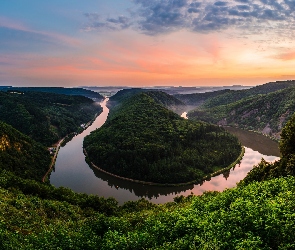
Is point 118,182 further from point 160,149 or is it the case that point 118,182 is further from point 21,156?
point 21,156

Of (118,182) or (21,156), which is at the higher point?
(21,156)

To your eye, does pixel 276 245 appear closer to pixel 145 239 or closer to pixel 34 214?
pixel 145 239

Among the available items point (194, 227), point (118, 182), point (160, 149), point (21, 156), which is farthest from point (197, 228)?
point (160, 149)

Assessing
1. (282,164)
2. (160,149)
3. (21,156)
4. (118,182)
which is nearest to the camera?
(282,164)

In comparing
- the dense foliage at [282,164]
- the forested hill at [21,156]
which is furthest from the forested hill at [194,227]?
the forested hill at [21,156]

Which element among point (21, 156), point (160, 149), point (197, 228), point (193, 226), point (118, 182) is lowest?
point (118, 182)

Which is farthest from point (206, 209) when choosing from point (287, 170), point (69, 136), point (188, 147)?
point (69, 136)

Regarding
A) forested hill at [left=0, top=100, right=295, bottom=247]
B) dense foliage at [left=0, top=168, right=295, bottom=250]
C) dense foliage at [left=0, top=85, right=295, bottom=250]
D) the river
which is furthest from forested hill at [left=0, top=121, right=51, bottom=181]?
dense foliage at [left=0, top=168, right=295, bottom=250]

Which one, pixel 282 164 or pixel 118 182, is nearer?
pixel 282 164
